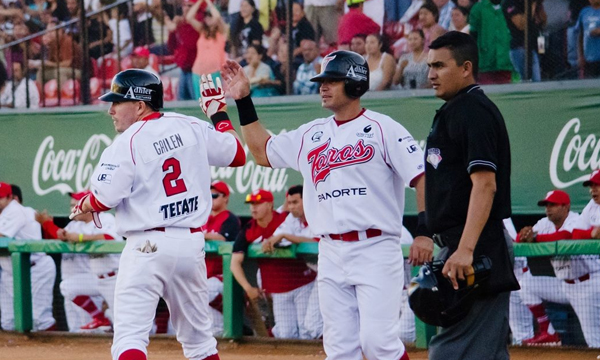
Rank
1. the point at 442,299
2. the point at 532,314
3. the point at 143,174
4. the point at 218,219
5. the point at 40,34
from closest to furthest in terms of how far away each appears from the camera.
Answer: the point at 442,299 → the point at 143,174 → the point at 532,314 → the point at 218,219 → the point at 40,34

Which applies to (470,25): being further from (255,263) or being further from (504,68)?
(255,263)

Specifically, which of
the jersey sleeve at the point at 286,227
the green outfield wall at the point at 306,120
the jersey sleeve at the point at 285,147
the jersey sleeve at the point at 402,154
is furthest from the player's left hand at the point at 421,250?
the green outfield wall at the point at 306,120

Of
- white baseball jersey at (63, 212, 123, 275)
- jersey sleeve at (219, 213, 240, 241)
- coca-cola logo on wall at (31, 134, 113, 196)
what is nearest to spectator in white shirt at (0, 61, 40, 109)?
coca-cola logo on wall at (31, 134, 113, 196)

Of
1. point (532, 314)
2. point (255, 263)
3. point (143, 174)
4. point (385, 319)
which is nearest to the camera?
point (385, 319)

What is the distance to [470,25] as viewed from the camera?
33.0 feet

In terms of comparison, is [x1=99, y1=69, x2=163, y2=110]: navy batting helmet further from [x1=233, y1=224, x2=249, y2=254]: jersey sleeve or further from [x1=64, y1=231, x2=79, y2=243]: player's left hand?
[x1=64, y1=231, x2=79, y2=243]: player's left hand

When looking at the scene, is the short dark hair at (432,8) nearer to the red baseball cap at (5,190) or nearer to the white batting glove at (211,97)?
the white batting glove at (211,97)

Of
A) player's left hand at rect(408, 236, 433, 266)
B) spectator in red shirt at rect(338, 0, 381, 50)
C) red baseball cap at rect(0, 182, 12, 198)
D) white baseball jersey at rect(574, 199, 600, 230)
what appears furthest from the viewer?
red baseball cap at rect(0, 182, 12, 198)

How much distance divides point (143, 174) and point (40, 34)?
8501 mm

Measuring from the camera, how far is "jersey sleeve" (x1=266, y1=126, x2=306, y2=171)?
541 cm

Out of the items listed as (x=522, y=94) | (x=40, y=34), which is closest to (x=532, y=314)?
(x=522, y=94)

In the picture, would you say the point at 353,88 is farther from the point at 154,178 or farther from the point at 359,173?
the point at 154,178

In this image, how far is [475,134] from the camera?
4.06 meters

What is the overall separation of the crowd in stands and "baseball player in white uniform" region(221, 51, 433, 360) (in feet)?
16.1
